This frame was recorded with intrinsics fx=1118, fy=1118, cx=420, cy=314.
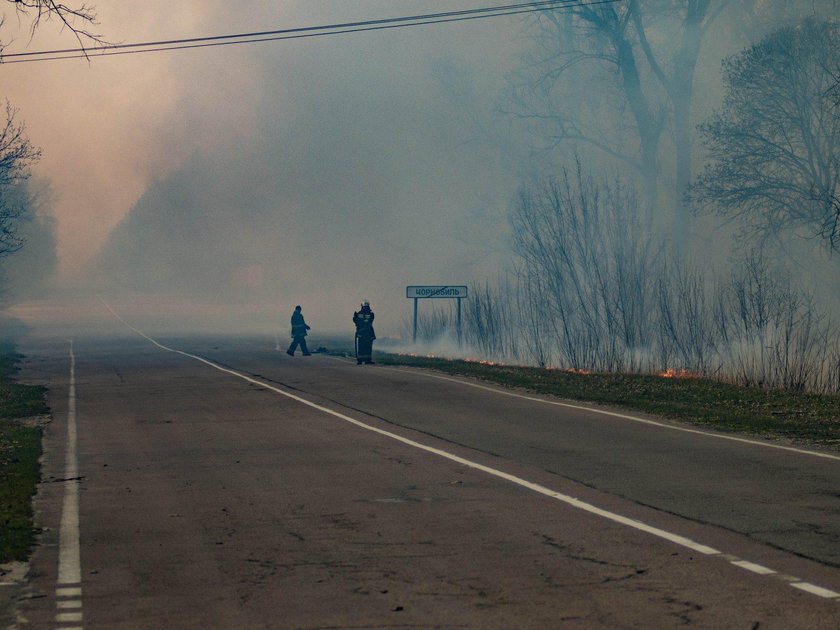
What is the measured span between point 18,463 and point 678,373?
16190 millimetres

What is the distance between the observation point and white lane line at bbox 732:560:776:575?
7109 millimetres

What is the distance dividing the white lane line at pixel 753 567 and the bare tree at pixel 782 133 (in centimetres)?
2874

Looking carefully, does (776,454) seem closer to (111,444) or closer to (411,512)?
(411,512)

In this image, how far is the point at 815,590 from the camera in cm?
661

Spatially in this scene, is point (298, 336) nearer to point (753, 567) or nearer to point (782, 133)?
point (782, 133)

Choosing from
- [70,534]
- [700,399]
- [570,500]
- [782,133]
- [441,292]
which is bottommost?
[70,534]

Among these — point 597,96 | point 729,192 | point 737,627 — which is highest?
point 597,96

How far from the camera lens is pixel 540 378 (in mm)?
25844

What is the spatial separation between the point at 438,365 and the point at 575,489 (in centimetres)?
2018

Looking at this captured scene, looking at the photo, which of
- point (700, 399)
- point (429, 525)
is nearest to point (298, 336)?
point (700, 399)

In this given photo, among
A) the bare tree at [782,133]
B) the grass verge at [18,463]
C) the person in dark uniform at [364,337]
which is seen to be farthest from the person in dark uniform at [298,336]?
the bare tree at [782,133]

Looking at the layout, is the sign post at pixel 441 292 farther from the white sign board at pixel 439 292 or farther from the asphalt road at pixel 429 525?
the asphalt road at pixel 429 525

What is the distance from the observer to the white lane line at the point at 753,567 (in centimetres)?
711

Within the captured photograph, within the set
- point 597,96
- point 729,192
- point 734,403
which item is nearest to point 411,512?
point 734,403
